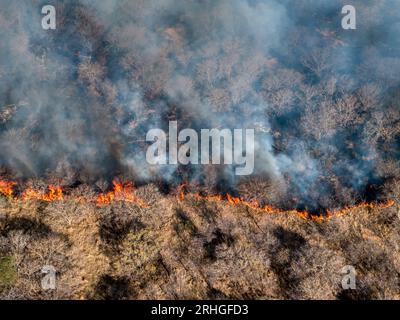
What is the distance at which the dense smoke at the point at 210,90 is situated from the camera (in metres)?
25.3

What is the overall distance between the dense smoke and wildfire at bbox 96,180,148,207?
2.87 ft

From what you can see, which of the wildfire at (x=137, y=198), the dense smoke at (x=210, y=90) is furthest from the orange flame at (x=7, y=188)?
the dense smoke at (x=210, y=90)

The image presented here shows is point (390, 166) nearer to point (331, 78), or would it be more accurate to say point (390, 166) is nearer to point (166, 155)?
point (331, 78)

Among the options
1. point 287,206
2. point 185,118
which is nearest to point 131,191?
point 185,118

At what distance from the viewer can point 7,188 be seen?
2441cm

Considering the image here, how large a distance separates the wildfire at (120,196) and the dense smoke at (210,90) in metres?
0.88

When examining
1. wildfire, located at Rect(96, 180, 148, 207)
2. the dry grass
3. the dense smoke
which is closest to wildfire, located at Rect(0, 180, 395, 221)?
wildfire, located at Rect(96, 180, 148, 207)

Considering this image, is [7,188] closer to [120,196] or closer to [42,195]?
[42,195]

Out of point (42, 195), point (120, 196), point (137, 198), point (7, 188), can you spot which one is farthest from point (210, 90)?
point (7, 188)

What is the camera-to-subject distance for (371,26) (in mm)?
31266

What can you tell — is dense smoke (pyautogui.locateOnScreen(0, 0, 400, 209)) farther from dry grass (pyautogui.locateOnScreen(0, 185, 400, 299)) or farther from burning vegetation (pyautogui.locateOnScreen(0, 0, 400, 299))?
dry grass (pyautogui.locateOnScreen(0, 185, 400, 299))

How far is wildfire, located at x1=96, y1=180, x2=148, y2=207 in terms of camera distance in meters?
24.4

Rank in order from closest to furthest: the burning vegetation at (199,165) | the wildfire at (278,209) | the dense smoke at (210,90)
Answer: the burning vegetation at (199,165), the wildfire at (278,209), the dense smoke at (210,90)

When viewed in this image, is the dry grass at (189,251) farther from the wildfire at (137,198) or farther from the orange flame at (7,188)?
the orange flame at (7,188)
